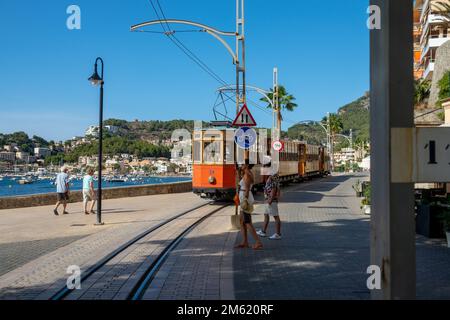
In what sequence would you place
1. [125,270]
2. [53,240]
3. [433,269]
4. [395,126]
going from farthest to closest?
[53,240]
[125,270]
[433,269]
[395,126]

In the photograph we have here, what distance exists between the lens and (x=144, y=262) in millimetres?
8508

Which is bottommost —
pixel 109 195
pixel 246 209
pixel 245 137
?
pixel 109 195

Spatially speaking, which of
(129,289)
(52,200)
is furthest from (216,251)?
(52,200)

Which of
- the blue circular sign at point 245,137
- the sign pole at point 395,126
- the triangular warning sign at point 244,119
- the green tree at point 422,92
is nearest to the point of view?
the sign pole at point 395,126

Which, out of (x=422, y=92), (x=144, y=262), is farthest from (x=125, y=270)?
(x=422, y=92)

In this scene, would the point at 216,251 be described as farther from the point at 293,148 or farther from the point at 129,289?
the point at 293,148

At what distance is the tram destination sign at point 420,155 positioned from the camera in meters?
3.11

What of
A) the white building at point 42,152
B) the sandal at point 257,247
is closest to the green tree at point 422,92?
the sandal at point 257,247

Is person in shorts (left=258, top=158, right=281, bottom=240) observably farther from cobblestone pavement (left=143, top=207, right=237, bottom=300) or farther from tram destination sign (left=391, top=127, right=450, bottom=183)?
tram destination sign (left=391, top=127, right=450, bottom=183)

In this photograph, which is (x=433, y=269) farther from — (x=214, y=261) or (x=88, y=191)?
(x=88, y=191)

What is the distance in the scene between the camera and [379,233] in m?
3.23

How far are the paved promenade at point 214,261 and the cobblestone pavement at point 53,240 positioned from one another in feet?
0.06

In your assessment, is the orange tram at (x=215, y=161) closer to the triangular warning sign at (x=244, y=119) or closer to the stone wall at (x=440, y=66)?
the triangular warning sign at (x=244, y=119)

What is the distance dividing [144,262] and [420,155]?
Answer: 6.23 metres
